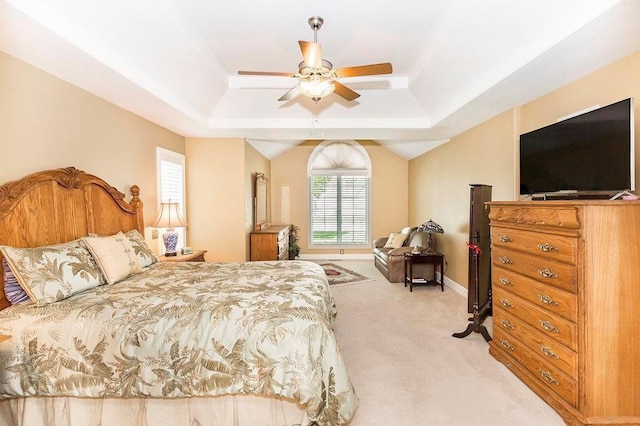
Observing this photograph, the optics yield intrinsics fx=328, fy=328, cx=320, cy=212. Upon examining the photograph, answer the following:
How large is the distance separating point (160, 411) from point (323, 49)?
3.40m

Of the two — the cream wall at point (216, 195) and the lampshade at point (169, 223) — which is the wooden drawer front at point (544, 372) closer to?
the lampshade at point (169, 223)

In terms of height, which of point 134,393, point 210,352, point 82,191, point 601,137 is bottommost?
point 134,393

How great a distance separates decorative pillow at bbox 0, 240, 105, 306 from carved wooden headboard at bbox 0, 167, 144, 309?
0.81ft

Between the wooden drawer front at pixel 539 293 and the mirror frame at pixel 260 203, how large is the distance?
4.32 m

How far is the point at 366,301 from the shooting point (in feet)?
15.4

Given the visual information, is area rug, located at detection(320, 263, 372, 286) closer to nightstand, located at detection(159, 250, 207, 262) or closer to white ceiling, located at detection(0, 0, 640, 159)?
nightstand, located at detection(159, 250, 207, 262)

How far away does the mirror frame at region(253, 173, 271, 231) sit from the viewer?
20.4 ft

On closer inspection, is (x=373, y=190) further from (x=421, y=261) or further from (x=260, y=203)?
(x=421, y=261)

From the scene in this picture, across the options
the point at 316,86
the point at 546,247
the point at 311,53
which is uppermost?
the point at 311,53

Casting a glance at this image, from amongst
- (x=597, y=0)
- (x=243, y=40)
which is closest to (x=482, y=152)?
(x=597, y=0)

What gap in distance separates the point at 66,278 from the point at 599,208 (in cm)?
348

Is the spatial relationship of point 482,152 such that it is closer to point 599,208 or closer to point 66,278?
point 599,208

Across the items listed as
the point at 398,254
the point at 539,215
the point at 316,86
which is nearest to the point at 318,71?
the point at 316,86

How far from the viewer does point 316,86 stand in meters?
2.72
